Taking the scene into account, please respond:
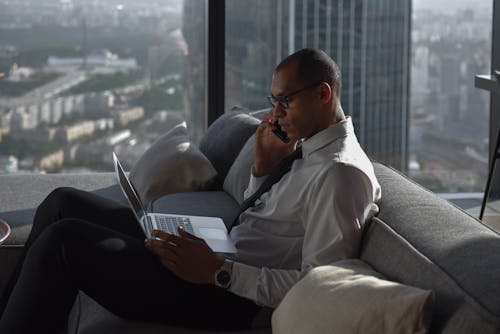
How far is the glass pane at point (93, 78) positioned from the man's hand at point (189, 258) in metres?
3.25

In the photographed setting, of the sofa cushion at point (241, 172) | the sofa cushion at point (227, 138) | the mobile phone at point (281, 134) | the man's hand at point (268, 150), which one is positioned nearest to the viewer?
the mobile phone at point (281, 134)

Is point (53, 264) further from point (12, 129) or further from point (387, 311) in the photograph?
point (12, 129)

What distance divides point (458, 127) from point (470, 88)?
0.25 m

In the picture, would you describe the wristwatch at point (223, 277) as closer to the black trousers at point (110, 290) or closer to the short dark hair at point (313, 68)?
the black trousers at point (110, 290)

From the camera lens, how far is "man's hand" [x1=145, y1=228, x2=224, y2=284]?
2.29m

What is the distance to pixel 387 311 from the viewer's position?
5.64 ft

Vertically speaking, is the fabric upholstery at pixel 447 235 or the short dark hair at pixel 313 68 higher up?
the short dark hair at pixel 313 68

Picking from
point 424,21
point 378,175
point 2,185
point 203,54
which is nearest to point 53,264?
point 378,175

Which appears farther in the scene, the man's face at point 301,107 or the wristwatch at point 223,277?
the man's face at point 301,107

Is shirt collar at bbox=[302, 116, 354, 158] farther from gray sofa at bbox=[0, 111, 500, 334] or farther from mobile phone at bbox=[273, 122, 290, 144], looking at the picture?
mobile phone at bbox=[273, 122, 290, 144]

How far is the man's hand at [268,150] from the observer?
298 cm

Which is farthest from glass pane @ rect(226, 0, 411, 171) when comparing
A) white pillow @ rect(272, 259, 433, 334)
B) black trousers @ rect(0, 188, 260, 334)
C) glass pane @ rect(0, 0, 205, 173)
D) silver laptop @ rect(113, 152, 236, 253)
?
white pillow @ rect(272, 259, 433, 334)

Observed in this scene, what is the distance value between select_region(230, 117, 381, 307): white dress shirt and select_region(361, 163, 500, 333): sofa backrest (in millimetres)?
74

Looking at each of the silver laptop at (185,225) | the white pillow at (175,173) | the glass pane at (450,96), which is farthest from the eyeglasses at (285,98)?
the glass pane at (450,96)
